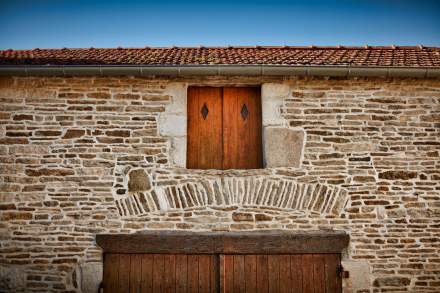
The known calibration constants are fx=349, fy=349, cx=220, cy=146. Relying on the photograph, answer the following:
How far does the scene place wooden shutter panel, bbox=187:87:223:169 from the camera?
16.3 feet

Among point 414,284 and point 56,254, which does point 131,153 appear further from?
point 414,284

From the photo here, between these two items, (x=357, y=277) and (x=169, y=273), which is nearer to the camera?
(x=357, y=277)

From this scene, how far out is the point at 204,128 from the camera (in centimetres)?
508

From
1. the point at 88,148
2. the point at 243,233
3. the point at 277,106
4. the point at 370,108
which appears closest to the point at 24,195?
the point at 88,148

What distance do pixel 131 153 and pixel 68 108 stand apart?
3.65 feet

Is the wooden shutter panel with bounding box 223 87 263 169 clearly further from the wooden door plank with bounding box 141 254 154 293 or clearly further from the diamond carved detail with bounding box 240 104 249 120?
the wooden door plank with bounding box 141 254 154 293

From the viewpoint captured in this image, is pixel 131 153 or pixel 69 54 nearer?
pixel 131 153

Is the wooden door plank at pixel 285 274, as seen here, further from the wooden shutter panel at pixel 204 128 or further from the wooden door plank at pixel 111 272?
the wooden door plank at pixel 111 272

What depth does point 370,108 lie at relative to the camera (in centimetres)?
494

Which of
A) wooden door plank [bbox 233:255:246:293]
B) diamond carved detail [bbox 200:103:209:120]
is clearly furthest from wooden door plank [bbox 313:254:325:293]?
diamond carved detail [bbox 200:103:209:120]

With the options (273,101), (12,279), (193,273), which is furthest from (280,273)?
(12,279)

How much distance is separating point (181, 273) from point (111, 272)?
955 millimetres

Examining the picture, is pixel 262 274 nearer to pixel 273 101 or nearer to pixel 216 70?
pixel 273 101

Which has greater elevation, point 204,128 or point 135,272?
point 204,128
